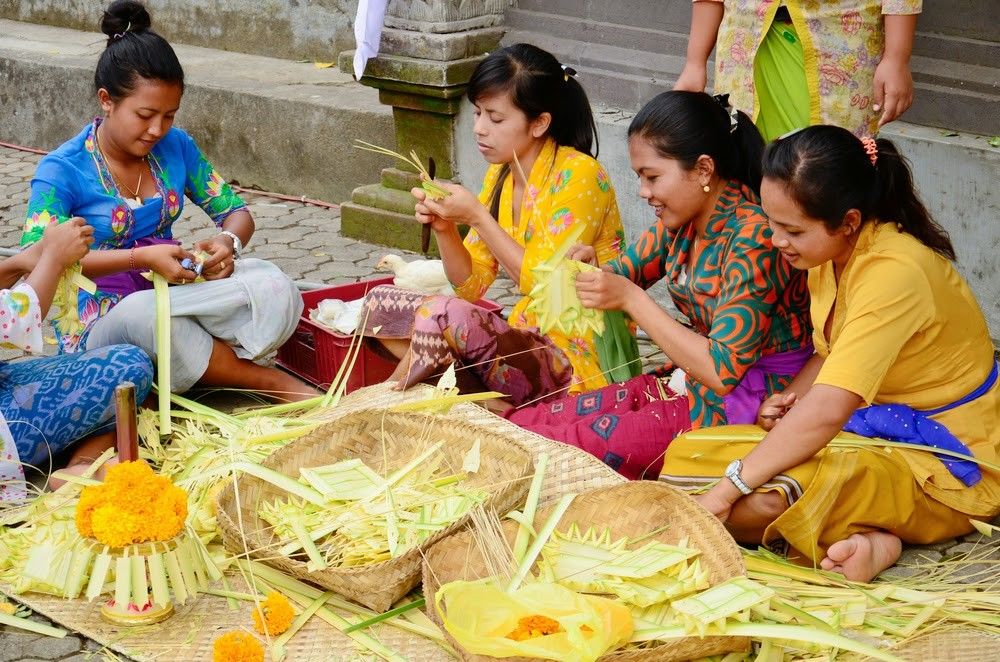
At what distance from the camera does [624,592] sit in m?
2.67

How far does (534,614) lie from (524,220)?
5.31ft

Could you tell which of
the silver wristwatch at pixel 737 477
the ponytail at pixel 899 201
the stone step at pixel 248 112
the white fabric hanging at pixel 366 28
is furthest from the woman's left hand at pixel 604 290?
the stone step at pixel 248 112

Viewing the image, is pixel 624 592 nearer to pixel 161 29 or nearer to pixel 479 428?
pixel 479 428

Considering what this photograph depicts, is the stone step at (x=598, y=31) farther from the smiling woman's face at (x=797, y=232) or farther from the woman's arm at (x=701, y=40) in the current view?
the smiling woman's face at (x=797, y=232)

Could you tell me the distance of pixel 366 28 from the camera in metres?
5.27

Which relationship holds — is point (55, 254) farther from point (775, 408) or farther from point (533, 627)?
point (775, 408)

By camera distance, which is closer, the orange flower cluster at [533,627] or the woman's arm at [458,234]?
the orange flower cluster at [533,627]

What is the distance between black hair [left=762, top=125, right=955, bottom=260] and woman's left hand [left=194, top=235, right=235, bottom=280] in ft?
6.22

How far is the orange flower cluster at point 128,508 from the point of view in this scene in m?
2.68

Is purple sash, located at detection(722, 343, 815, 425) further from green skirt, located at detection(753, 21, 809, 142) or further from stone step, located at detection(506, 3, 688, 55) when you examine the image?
stone step, located at detection(506, 3, 688, 55)

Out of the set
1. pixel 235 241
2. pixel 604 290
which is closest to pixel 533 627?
pixel 604 290

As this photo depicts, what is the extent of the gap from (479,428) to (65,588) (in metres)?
1.10

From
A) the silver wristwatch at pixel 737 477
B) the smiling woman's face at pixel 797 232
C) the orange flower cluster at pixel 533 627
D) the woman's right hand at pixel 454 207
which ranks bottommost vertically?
the orange flower cluster at pixel 533 627

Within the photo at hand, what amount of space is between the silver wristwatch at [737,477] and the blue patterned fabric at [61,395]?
5.86 feet
